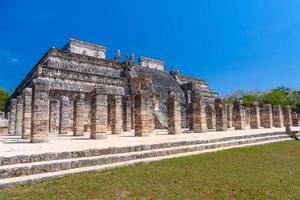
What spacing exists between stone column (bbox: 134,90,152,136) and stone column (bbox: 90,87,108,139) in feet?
6.55

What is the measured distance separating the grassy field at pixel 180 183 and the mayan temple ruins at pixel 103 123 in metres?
0.55

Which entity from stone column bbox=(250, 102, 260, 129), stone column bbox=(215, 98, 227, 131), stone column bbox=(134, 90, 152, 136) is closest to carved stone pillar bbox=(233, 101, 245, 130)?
stone column bbox=(215, 98, 227, 131)

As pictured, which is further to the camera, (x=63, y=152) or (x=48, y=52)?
(x=48, y=52)

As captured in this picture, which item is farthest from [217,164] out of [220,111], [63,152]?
[220,111]

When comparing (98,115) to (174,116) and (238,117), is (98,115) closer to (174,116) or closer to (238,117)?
(174,116)

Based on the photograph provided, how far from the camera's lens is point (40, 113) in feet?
32.0

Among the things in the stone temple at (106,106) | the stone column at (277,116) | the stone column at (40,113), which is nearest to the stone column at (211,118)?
the stone temple at (106,106)

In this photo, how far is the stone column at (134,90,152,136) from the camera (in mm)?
12961

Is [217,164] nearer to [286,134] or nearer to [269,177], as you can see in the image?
[269,177]

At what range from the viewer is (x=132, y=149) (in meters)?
7.35

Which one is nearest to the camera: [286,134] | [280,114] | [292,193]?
[292,193]

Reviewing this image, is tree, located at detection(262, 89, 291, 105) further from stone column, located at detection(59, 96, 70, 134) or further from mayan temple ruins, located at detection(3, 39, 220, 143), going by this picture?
stone column, located at detection(59, 96, 70, 134)

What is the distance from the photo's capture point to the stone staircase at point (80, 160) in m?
5.00

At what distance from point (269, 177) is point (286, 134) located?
35.7ft
